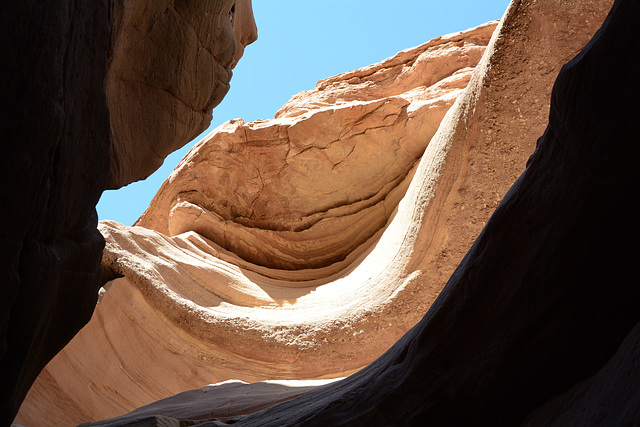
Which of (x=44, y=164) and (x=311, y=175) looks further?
(x=311, y=175)

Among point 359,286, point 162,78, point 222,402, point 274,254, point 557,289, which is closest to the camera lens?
point 557,289

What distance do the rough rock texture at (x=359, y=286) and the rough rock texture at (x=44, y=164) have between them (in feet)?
9.24

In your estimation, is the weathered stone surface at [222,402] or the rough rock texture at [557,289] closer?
the rough rock texture at [557,289]

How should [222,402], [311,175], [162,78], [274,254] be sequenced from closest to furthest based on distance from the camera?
[162,78], [222,402], [274,254], [311,175]

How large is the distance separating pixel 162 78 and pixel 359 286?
319 cm

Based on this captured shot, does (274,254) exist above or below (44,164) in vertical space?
above

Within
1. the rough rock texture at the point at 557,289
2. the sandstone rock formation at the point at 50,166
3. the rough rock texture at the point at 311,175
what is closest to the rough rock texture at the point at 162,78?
the sandstone rock formation at the point at 50,166

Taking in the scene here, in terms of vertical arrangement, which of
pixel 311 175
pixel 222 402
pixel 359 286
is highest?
pixel 311 175

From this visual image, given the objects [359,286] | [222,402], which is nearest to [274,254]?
[359,286]

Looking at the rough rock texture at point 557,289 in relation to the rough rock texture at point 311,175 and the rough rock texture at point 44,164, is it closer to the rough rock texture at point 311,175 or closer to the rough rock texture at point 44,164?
the rough rock texture at point 44,164

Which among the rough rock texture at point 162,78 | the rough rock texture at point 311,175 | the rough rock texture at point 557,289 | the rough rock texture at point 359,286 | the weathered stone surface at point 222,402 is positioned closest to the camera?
the rough rock texture at point 557,289

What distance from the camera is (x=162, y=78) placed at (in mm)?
3289

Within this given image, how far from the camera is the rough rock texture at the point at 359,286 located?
15.6ft

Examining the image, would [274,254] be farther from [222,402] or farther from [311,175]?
[222,402]
